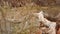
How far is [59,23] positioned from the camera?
147 cm

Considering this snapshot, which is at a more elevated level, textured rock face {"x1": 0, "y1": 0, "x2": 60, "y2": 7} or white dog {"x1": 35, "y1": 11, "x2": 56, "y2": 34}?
textured rock face {"x1": 0, "y1": 0, "x2": 60, "y2": 7}

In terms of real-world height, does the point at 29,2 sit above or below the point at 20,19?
above

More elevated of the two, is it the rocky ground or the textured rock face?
the textured rock face

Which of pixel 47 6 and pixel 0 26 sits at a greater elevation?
pixel 47 6

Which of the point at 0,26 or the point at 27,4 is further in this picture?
the point at 27,4

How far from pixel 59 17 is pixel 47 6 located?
0.53 ft

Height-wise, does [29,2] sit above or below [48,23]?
above

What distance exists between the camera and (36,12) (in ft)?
4.83

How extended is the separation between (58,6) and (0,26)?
0.59 m

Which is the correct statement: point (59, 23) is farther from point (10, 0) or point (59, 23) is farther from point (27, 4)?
point (10, 0)

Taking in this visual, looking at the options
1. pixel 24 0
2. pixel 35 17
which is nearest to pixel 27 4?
pixel 24 0

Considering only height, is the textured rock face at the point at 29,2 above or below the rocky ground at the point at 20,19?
above

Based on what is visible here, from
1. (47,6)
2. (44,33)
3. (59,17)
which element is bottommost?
(44,33)

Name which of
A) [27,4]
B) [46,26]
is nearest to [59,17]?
[46,26]
